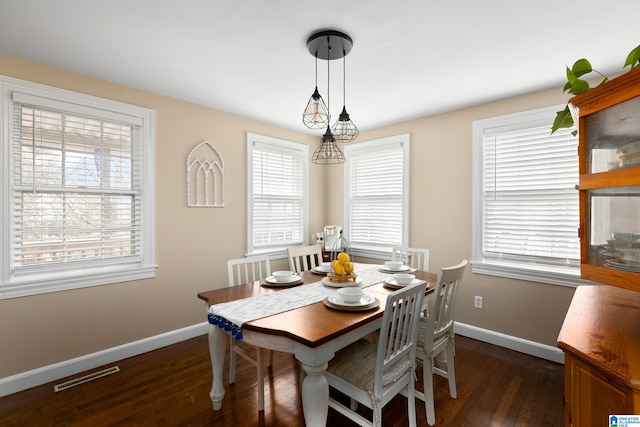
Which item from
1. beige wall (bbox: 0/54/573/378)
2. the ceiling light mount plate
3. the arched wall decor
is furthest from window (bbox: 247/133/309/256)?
the ceiling light mount plate

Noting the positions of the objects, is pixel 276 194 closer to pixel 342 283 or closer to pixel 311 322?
pixel 342 283

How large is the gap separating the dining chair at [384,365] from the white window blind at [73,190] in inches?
88.2

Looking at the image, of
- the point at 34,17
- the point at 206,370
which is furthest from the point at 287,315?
the point at 34,17

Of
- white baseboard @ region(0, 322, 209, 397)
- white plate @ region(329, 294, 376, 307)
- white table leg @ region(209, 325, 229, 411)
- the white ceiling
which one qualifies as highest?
the white ceiling

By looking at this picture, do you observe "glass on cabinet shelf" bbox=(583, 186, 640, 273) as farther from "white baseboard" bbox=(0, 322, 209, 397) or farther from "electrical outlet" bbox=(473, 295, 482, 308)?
"white baseboard" bbox=(0, 322, 209, 397)

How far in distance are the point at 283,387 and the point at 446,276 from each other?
1.49m

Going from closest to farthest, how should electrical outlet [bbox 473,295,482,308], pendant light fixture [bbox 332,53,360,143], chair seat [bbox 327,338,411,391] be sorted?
chair seat [bbox 327,338,411,391], pendant light fixture [bbox 332,53,360,143], electrical outlet [bbox 473,295,482,308]

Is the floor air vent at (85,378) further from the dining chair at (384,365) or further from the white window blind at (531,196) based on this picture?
the white window blind at (531,196)

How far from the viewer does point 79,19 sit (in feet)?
5.87

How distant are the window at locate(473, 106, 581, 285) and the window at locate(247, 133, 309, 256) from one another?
7.25 ft

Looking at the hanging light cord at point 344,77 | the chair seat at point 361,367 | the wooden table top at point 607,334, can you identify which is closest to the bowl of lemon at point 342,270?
the chair seat at point 361,367

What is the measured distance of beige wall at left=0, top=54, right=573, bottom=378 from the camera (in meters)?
2.37

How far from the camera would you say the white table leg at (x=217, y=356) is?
1989mm

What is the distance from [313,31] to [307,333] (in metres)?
1.78
